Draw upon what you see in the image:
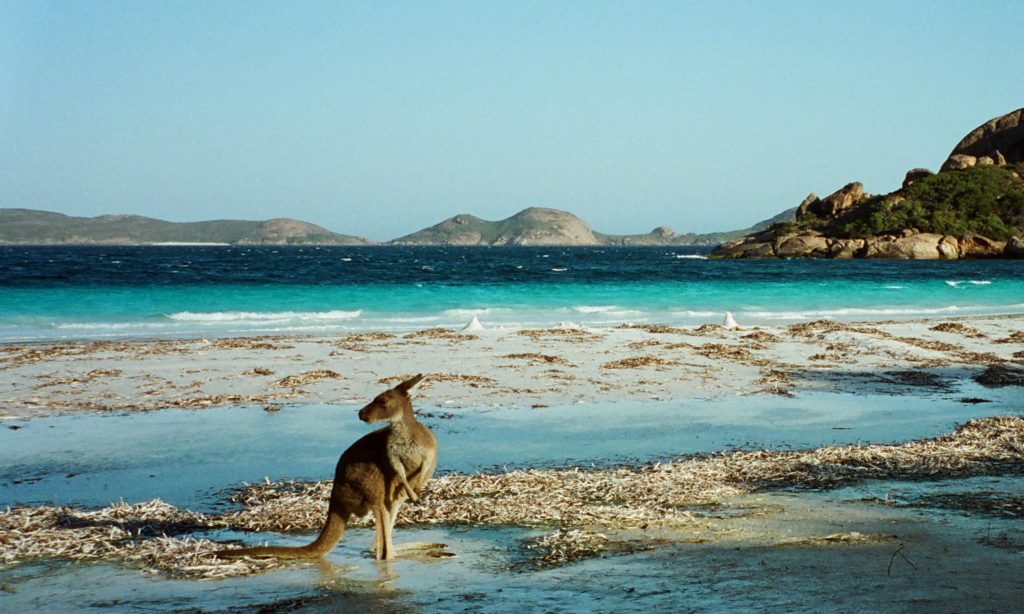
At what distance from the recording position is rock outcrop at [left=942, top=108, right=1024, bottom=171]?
398 ft

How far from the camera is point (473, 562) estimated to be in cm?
650

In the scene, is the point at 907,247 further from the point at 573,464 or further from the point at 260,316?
the point at 573,464

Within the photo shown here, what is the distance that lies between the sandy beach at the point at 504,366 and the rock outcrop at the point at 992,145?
108870 millimetres

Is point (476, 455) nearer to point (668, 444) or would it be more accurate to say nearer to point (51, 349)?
Result: point (668, 444)

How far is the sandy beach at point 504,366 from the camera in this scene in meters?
15.0

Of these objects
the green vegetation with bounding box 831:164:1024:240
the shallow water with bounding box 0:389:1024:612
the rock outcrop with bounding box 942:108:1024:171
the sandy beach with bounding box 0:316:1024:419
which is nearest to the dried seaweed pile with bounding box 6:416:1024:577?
the shallow water with bounding box 0:389:1024:612

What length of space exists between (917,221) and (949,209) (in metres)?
5.11

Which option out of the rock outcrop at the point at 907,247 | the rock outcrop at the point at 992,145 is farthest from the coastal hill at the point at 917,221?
the rock outcrop at the point at 992,145

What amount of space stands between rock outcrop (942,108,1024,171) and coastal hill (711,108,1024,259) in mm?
→ 668

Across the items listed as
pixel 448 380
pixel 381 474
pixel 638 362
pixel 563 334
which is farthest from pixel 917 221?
pixel 381 474

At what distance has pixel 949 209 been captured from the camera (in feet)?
335

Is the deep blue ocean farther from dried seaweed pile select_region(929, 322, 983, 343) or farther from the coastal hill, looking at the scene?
the coastal hill

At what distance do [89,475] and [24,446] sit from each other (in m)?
2.07

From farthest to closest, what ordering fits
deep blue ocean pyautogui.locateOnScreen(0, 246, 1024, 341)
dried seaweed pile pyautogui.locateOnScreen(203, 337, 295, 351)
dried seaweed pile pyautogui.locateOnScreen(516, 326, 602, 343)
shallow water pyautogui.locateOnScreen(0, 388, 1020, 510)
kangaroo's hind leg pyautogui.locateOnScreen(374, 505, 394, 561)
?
deep blue ocean pyautogui.locateOnScreen(0, 246, 1024, 341), dried seaweed pile pyautogui.locateOnScreen(516, 326, 602, 343), dried seaweed pile pyautogui.locateOnScreen(203, 337, 295, 351), shallow water pyautogui.locateOnScreen(0, 388, 1020, 510), kangaroo's hind leg pyautogui.locateOnScreen(374, 505, 394, 561)
